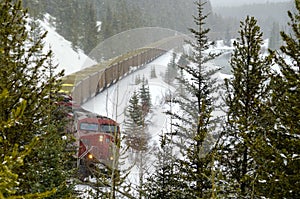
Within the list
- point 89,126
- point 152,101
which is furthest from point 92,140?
point 152,101

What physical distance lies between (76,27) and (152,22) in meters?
40.9

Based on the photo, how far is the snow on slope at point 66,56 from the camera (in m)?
59.9

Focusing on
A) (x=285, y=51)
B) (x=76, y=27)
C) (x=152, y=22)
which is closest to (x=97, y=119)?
(x=285, y=51)

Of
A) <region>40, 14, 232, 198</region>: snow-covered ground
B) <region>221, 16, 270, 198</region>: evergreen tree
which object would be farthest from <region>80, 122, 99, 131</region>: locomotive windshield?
<region>221, 16, 270, 198</region>: evergreen tree

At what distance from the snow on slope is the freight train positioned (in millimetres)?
22274

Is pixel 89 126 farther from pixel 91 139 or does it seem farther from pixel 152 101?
pixel 152 101

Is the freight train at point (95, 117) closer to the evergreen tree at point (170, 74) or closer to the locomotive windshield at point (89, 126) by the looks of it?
the locomotive windshield at point (89, 126)

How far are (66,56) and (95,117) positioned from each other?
144 ft

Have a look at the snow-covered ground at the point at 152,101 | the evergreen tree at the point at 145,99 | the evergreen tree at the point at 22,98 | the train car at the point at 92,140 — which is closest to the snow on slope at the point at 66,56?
the snow-covered ground at the point at 152,101

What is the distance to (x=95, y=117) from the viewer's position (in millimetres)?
21812

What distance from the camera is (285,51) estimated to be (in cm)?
1100

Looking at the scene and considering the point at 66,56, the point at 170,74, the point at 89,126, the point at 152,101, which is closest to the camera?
the point at 89,126

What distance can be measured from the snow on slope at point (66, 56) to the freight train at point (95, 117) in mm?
22274

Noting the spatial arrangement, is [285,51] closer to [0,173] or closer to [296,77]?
[296,77]
